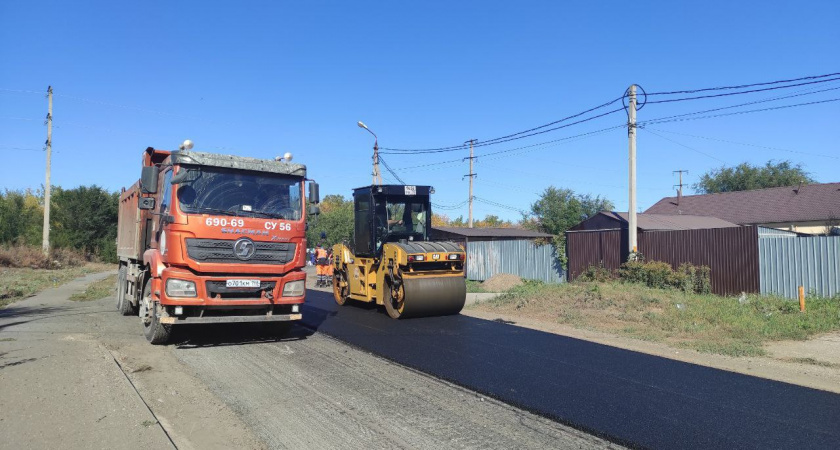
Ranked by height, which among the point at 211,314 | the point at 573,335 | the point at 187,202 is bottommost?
the point at 573,335

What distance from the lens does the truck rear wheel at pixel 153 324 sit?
7992 mm

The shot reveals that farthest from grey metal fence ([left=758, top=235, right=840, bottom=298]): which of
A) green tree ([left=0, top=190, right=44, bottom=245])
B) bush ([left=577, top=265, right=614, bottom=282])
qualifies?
green tree ([left=0, top=190, right=44, bottom=245])

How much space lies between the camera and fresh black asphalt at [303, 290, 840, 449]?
4512mm

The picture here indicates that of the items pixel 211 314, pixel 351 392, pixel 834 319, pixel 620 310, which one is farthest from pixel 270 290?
pixel 834 319

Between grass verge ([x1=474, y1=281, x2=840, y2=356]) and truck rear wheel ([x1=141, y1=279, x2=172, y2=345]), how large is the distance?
7.58 meters

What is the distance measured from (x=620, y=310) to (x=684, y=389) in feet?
20.0

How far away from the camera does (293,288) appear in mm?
8219

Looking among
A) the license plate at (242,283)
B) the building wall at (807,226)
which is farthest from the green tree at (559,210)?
the license plate at (242,283)

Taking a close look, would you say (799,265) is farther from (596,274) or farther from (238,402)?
(238,402)

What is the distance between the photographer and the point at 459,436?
14.6ft

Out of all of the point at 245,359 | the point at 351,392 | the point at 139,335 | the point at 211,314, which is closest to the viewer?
the point at 351,392

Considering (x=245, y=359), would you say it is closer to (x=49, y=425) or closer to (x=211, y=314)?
(x=211, y=314)

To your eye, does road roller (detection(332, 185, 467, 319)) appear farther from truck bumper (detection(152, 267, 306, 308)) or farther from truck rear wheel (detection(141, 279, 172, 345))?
truck rear wheel (detection(141, 279, 172, 345))

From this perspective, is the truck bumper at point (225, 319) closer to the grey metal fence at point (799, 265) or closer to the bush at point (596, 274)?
the bush at point (596, 274)
